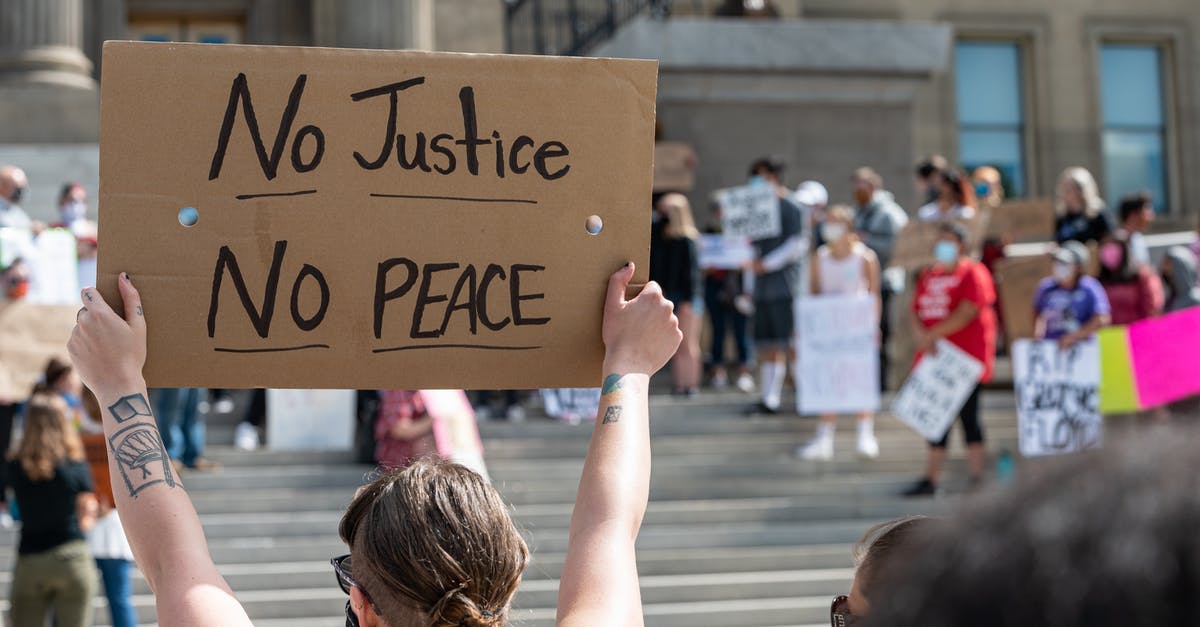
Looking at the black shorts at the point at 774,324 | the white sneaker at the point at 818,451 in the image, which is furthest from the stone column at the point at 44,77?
the white sneaker at the point at 818,451

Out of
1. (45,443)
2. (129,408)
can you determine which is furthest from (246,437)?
(129,408)

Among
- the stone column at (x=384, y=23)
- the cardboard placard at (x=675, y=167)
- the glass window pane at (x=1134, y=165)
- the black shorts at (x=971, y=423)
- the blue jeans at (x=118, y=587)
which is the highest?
the stone column at (x=384, y=23)

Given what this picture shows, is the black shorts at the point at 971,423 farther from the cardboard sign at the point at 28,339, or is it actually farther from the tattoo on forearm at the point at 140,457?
the tattoo on forearm at the point at 140,457

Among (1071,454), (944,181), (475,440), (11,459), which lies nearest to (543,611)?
(475,440)

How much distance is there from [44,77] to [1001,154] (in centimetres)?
1415

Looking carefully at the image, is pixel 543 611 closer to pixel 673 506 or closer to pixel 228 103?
pixel 673 506

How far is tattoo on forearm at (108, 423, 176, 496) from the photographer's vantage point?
2.12 meters

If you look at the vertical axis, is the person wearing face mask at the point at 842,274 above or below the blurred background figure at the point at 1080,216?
below

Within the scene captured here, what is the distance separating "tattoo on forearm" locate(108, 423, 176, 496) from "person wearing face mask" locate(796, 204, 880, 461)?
363 inches

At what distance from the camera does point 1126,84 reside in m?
23.7

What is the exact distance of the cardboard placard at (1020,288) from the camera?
13711 mm

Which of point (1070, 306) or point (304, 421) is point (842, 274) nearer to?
point (1070, 306)

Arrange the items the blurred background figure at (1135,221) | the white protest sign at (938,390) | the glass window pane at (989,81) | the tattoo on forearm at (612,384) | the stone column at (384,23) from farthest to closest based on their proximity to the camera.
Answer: the glass window pane at (989,81)
the stone column at (384,23)
the blurred background figure at (1135,221)
the white protest sign at (938,390)
the tattoo on forearm at (612,384)

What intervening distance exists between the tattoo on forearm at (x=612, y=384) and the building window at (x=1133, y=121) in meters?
22.5
